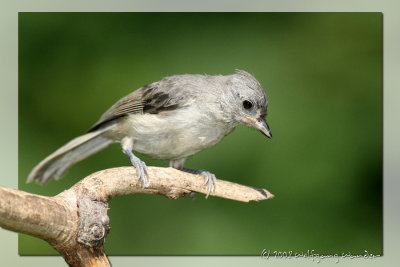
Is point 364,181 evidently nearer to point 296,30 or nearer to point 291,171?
point 291,171

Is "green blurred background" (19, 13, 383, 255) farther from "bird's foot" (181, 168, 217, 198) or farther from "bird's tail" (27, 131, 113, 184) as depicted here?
"bird's foot" (181, 168, 217, 198)

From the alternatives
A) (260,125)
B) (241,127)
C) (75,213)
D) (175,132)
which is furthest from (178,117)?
(75,213)

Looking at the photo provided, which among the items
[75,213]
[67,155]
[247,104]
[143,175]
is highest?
[247,104]

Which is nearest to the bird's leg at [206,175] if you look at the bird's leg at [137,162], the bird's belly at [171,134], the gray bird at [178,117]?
the gray bird at [178,117]

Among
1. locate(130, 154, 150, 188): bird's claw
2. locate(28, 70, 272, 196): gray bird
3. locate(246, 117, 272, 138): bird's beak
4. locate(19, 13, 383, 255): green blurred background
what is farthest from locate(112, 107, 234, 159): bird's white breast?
locate(19, 13, 383, 255): green blurred background

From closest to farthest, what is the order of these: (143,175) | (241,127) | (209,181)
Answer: (143,175), (209,181), (241,127)

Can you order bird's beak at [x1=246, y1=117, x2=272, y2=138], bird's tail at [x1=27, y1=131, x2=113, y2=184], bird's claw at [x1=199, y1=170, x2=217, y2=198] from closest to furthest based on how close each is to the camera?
bird's claw at [x1=199, y1=170, x2=217, y2=198]
bird's beak at [x1=246, y1=117, x2=272, y2=138]
bird's tail at [x1=27, y1=131, x2=113, y2=184]

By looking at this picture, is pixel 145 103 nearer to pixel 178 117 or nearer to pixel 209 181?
pixel 178 117

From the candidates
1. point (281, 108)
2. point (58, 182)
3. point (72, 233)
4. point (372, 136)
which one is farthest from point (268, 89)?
point (72, 233)
